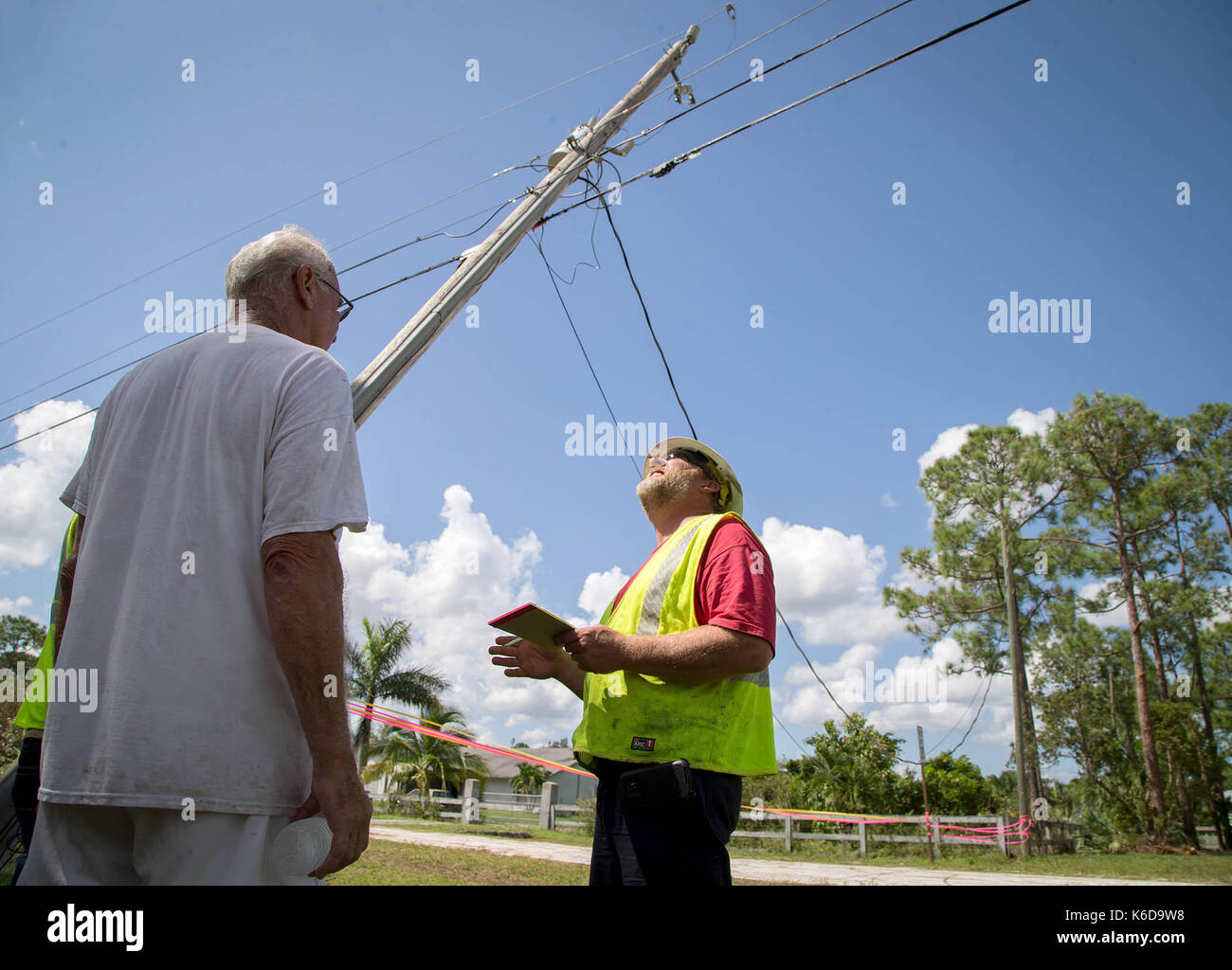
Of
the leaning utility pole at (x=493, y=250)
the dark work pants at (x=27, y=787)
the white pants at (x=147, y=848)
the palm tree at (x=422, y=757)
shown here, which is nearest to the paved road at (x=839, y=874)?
the leaning utility pole at (x=493, y=250)

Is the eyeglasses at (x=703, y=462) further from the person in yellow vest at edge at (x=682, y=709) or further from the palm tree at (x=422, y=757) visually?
the palm tree at (x=422, y=757)

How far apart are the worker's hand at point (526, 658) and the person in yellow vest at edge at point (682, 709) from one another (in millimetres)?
138

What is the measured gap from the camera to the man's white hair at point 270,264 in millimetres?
1966

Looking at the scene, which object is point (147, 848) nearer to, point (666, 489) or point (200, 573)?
point (200, 573)

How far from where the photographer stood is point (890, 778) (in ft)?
76.9

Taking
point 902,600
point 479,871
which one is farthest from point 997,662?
point 479,871

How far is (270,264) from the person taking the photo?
1.98 metres

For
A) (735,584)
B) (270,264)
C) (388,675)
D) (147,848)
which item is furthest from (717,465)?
(388,675)

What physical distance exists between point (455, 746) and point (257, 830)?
3321 centimetres

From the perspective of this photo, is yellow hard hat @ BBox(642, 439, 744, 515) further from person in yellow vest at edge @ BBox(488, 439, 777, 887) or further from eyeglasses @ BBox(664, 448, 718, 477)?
person in yellow vest at edge @ BBox(488, 439, 777, 887)

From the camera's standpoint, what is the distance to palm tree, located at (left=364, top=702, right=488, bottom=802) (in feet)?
100

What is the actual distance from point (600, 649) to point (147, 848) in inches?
45.7

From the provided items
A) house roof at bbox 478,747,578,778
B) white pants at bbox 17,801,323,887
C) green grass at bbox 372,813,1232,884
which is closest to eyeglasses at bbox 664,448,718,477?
white pants at bbox 17,801,323,887
